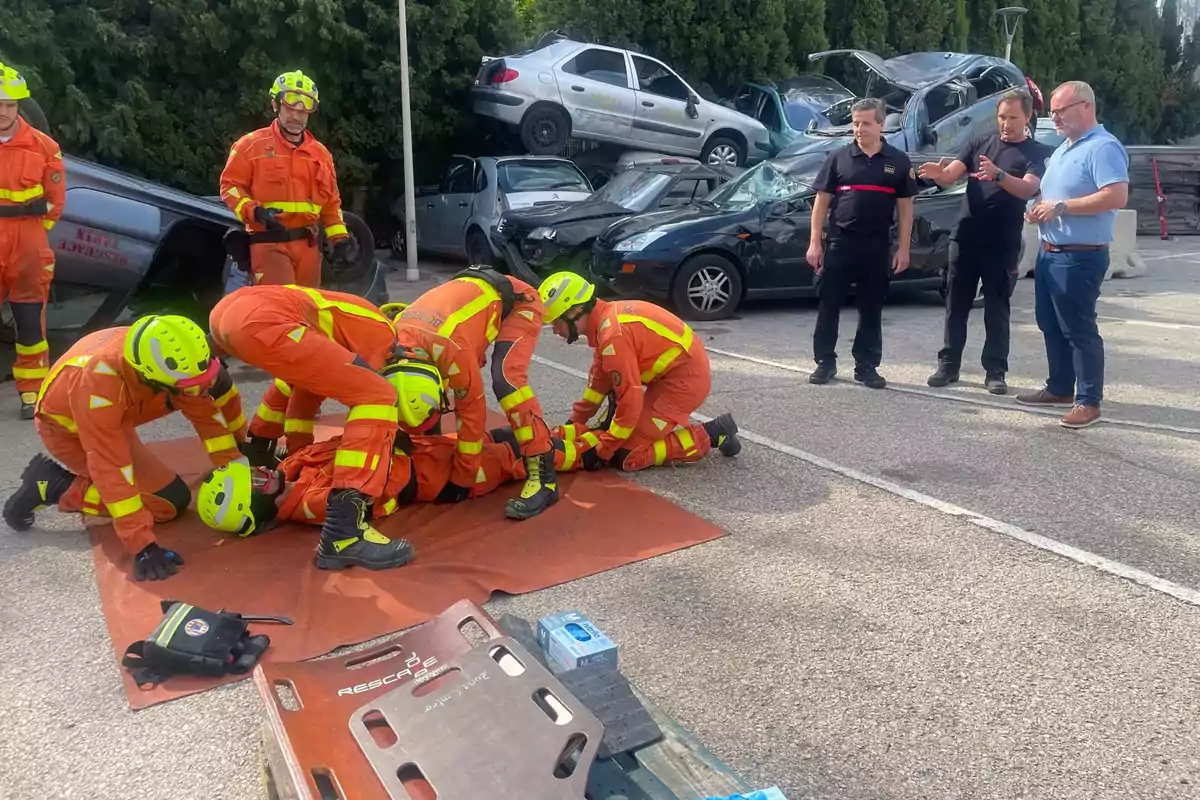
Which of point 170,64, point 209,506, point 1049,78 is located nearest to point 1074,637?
point 209,506

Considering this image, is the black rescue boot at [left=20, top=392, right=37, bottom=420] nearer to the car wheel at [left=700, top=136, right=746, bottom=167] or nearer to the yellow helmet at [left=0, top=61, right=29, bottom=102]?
the yellow helmet at [left=0, top=61, right=29, bottom=102]

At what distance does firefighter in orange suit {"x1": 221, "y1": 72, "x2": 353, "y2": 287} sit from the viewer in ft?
19.8

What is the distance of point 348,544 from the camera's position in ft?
12.8

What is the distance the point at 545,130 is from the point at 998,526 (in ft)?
35.0

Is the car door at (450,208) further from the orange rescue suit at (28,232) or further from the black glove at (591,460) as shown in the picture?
the black glove at (591,460)

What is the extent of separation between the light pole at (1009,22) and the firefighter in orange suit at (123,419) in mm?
22036

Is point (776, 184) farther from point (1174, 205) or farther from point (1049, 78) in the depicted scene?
point (1049, 78)

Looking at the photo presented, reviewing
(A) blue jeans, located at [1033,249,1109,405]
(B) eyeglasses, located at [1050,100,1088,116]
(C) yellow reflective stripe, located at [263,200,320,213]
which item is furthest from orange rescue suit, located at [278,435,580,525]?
(B) eyeglasses, located at [1050,100,1088,116]

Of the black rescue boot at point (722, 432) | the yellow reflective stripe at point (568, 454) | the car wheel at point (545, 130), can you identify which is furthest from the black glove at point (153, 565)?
the car wheel at point (545, 130)

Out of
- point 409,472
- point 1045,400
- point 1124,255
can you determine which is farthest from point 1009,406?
point 1124,255

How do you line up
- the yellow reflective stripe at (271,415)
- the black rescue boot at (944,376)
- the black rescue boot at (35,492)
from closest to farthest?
the black rescue boot at (35,492)
the yellow reflective stripe at (271,415)
the black rescue boot at (944,376)

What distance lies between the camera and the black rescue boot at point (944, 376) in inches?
266

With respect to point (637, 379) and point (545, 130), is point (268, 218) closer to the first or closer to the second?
point (637, 379)

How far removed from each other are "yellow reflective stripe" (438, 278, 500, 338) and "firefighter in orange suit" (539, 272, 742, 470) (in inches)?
13.4
